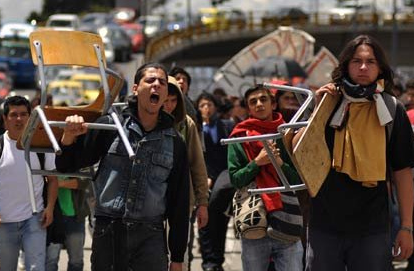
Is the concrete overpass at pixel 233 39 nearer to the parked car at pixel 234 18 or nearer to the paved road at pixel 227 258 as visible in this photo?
the parked car at pixel 234 18

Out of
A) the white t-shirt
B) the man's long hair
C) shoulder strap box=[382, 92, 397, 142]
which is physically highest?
the man's long hair

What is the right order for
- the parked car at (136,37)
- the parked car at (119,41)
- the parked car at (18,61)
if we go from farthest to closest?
the parked car at (136,37) → the parked car at (119,41) → the parked car at (18,61)

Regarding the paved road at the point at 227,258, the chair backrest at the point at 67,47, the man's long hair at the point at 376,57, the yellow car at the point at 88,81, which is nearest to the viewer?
the man's long hair at the point at 376,57

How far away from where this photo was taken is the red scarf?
7660 millimetres

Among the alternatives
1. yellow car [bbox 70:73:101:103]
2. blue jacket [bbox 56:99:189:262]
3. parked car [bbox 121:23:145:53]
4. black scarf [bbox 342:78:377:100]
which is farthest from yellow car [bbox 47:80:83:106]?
black scarf [bbox 342:78:377:100]

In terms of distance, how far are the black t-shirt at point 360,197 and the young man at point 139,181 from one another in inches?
31.0

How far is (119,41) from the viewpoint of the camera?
52.0 metres

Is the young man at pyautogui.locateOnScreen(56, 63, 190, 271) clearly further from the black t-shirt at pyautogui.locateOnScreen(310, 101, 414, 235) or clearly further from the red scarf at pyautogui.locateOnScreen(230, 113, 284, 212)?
the red scarf at pyautogui.locateOnScreen(230, 113, 284, 212)

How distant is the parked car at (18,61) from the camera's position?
44906 millimetres

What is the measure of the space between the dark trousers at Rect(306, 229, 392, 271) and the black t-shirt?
1.5 inches

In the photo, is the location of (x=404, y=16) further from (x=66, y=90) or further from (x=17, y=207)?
(x=17, y=207)

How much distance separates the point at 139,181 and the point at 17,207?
212 cm

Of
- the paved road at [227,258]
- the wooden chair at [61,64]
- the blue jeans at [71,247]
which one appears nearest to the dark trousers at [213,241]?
the paved road at [227,258]

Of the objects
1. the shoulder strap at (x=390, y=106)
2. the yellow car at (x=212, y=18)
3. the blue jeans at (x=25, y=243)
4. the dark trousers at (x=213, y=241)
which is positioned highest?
the shoulder strap at (x=390, y=106)
